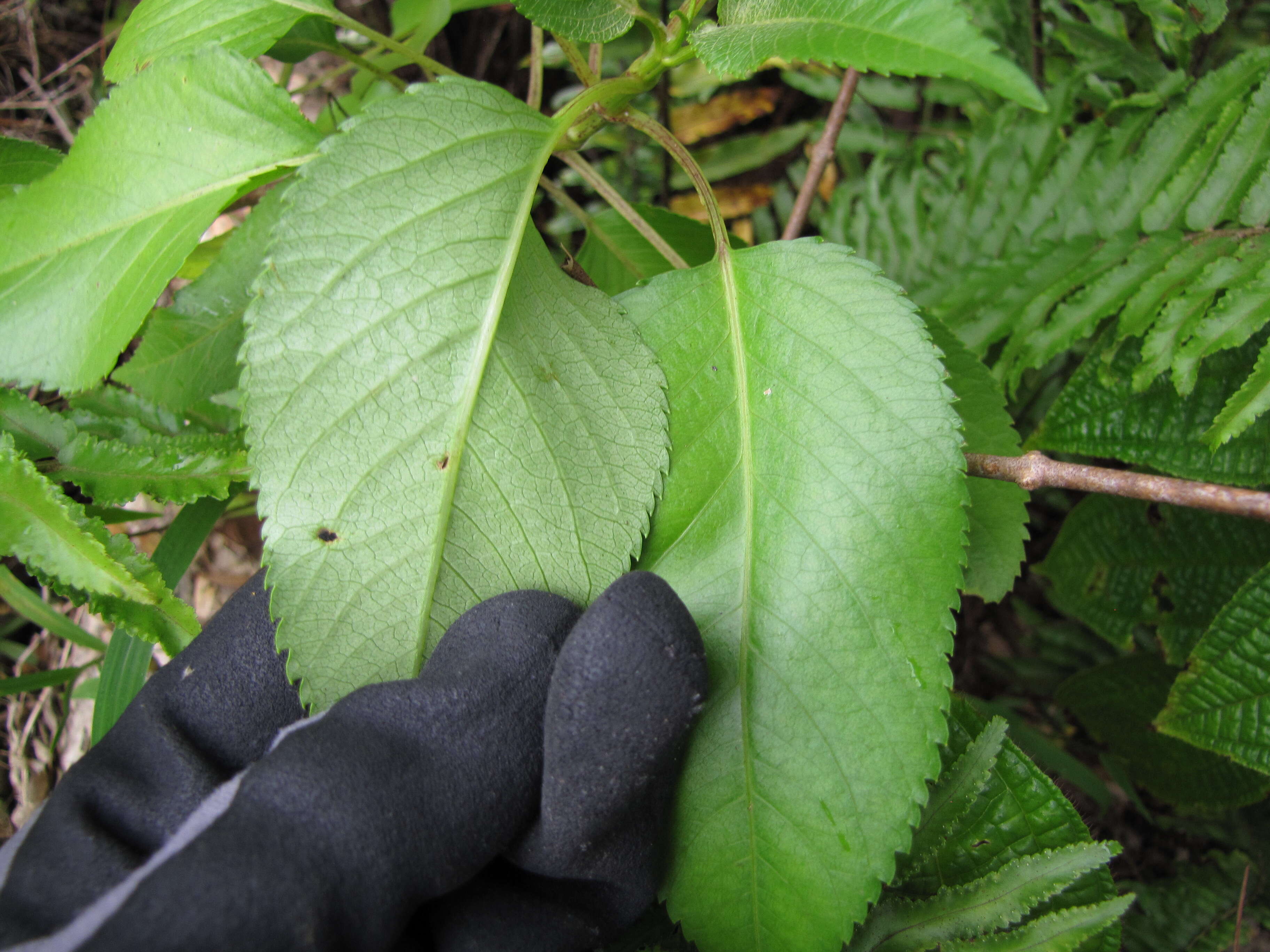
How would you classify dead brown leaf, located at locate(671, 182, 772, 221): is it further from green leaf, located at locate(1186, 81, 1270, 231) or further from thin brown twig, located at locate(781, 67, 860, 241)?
green leaf, located at locate(1186, 81, 1270, 231)

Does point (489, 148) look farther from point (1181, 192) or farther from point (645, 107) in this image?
point (645, 107)

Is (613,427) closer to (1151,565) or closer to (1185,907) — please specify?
(1151,565)

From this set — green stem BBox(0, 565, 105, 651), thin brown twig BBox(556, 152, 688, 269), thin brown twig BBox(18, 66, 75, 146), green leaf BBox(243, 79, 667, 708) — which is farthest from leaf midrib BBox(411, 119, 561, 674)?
thin brown twig BBox(18, 66, 75, 146)

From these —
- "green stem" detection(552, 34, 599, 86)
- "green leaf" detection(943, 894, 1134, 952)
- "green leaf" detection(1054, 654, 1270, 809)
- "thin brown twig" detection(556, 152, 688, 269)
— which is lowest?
"green leaf" detection(1054, 654, 1270, 809)

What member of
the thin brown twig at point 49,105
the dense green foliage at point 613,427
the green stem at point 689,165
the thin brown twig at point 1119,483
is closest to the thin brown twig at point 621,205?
the dense green foliage at point 613,427

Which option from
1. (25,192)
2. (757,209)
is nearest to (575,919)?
(25,192)

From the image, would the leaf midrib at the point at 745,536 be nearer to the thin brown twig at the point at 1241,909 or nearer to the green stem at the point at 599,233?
the green stem at the point at 599,233

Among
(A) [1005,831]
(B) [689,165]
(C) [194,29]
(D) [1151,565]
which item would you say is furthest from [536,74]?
(D) [1151,565]
